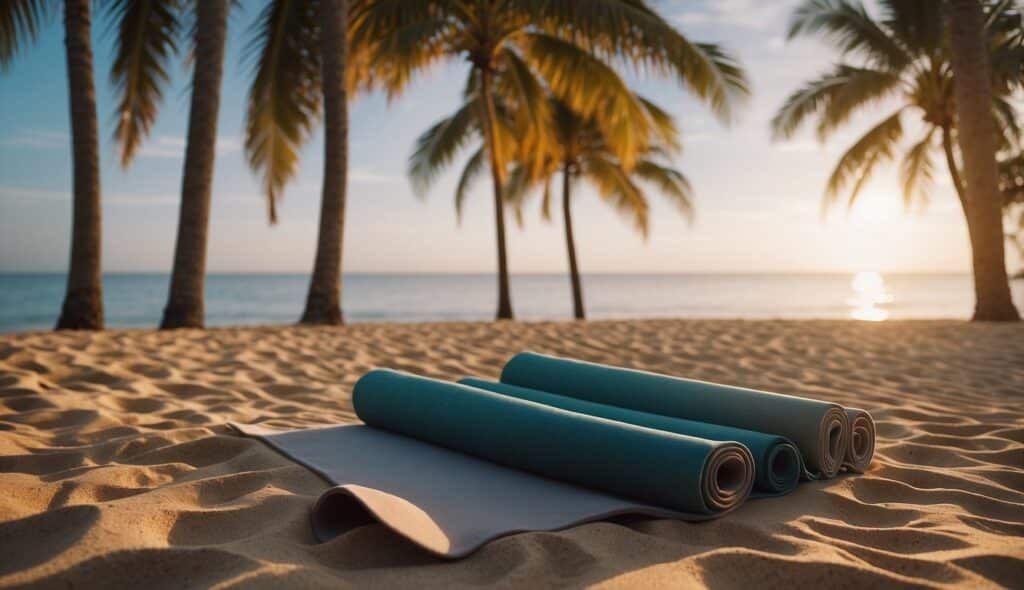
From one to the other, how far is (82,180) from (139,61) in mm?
2521

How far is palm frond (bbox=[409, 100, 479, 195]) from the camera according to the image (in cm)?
1158

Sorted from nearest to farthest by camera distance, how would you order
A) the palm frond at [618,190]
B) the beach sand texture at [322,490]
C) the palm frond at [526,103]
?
the beach sand texture at [322,490]
the palm frond at [526,103]
the palm frond at [618,190]

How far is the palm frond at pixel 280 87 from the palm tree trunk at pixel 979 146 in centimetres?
803

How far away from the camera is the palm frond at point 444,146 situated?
11578 millimetres

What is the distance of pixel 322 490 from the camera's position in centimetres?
198

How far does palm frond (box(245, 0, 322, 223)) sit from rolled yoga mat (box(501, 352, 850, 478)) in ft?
23.8

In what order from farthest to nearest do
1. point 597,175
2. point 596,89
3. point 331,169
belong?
point 597,175
point 596,89
point 331,169

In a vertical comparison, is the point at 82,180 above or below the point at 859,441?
above

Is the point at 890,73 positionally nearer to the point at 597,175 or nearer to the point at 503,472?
the point at 597,175

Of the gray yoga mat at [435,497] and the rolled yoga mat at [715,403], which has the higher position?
the rolled yoga mat at [715,403]

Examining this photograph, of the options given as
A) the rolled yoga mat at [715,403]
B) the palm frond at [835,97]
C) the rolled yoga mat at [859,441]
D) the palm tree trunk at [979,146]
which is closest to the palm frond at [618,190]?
the palm frond at [835,97]

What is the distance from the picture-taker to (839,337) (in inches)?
251

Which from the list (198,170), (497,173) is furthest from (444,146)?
(198,170)

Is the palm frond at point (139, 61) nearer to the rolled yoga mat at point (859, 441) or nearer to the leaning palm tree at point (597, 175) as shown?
the leaning palm tree at point (597, 175)
